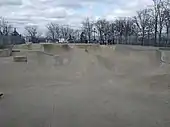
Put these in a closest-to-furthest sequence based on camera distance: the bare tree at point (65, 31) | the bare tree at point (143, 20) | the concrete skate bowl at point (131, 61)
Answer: the concrete skate bowl at point (131, 61) → the bare tree at point (143, 20) → the bare tree at point (65, 31)

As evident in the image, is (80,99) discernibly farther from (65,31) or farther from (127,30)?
(65,31)

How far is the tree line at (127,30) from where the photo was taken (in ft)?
153

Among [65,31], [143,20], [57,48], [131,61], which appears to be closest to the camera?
[131,61]

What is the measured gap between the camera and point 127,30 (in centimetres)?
5900

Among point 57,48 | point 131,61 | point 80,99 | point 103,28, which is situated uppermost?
point 103,28

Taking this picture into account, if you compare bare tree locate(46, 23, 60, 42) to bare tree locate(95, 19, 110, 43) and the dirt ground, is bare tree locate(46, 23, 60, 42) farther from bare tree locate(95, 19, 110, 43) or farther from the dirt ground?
the dirt ground

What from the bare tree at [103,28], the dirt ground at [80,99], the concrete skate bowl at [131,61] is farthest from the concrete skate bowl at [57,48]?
the bare tree at [103,28]

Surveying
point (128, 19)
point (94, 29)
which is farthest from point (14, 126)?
point (94, 29)

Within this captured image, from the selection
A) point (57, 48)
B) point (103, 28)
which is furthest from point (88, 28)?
point (57, 48)

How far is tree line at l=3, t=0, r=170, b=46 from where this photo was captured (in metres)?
46.5

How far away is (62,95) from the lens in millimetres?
12008

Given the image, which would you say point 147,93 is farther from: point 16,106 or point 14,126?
point 14,126

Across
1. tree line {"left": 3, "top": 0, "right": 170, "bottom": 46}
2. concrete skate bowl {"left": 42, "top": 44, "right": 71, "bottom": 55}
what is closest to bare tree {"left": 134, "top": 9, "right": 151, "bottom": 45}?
tree line {"left": 3, "top": 0, "right": 170, "bottom": 46}

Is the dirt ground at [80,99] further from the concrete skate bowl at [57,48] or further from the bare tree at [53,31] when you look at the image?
the bare tree at [53,31]
